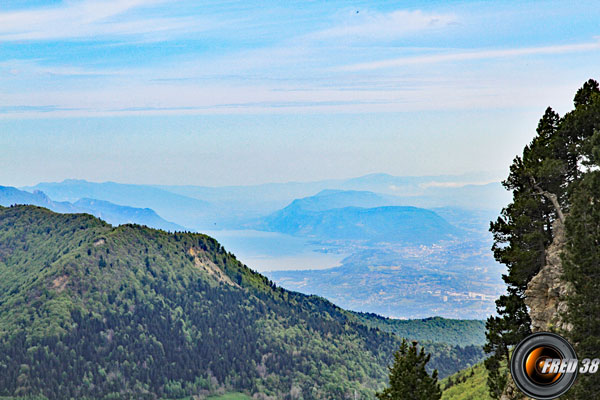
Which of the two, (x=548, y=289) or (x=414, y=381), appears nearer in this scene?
(x=548, y=289)

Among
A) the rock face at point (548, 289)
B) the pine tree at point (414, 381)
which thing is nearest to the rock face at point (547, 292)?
the rock face at point (548, 289)

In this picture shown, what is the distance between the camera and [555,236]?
44.5 metres

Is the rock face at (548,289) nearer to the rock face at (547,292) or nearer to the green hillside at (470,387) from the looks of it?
the rock face at (547,292)

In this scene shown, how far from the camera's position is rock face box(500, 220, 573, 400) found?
41.2 m

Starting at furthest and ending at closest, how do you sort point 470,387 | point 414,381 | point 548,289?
point 470,387
point 414,381
point 548,289

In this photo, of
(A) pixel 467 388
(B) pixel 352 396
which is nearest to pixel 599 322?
(A) pixel 467 388

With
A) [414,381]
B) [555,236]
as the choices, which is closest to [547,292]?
[555,236]

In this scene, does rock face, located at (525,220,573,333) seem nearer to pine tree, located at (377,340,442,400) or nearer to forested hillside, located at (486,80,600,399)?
forested hillside, located at (486,80,600,399)

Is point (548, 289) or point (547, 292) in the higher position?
point (548, 289)

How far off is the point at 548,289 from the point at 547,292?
0.78ft

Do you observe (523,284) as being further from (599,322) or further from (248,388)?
(248,388)

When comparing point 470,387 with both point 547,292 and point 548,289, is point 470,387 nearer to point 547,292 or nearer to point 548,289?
point 547,292

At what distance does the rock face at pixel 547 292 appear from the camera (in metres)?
41.2

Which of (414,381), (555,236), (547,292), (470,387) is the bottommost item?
(470,387)
